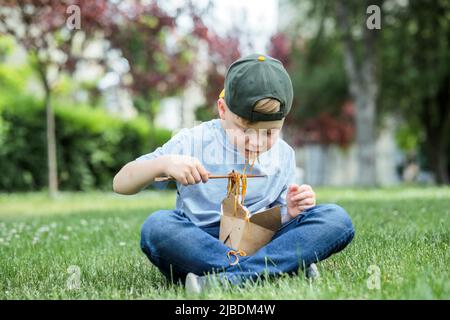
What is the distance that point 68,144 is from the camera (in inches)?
533

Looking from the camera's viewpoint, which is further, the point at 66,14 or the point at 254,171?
the point at 66,14

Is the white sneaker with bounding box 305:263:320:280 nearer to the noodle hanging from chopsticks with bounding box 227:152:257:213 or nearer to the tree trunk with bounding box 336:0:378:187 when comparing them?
the noodle hanging from chopsticks with bounding box 227:152:257:213

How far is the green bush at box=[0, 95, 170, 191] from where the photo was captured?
12.3 metres

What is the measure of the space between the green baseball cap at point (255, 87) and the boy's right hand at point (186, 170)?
348mm

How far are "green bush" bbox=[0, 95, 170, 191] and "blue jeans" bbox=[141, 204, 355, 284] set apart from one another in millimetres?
9974

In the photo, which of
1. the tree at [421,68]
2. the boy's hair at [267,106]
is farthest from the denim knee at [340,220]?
the tree at [421,68]

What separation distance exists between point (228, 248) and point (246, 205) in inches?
11.5

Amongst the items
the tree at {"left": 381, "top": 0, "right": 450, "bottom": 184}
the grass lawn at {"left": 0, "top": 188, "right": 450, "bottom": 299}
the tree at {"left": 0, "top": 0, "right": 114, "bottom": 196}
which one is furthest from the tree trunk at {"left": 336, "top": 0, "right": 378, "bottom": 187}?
the grass lawn at {"left": 0, "top": 188, "right": 450, "bottom": 299}

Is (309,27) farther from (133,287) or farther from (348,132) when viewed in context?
(133,287)

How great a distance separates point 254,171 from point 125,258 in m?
1.11

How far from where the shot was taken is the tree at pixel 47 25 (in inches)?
405

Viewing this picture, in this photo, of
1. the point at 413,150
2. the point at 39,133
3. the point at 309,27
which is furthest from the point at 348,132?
the point at 39,133

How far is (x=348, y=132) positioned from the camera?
28.5 m
